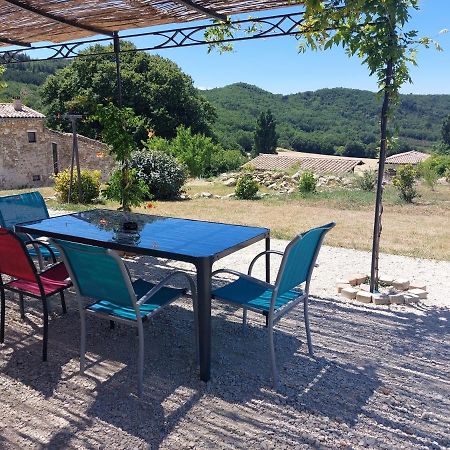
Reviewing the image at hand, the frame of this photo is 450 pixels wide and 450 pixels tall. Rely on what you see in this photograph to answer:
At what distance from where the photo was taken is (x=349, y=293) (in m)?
4.10

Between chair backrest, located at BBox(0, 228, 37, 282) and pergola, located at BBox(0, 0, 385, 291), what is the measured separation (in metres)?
2.27

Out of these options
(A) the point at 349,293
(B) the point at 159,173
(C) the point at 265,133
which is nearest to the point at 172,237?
(A) the point at 349,293

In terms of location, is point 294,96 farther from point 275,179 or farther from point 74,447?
point 74,447

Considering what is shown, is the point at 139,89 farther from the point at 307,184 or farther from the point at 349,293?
the point at 349,293

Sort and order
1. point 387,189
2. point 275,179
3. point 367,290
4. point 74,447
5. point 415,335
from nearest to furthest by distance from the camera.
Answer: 1. point 74,447
2. point 415,335
3. point 367,290
4. point 387,189
5. point 275,179

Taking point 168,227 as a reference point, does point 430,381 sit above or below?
below

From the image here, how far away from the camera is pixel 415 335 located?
3318 mm

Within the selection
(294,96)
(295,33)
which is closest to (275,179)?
(295,33)

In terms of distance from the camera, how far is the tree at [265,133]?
47.8 m

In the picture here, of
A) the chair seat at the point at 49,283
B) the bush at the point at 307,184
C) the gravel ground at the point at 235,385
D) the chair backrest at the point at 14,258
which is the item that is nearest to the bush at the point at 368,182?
the bush at the point at 307,184

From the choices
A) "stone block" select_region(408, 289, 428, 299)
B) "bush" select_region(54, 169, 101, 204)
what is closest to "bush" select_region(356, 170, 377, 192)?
"bush" select_region(54, 169, 101, 204)

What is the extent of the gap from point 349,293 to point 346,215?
6304mm

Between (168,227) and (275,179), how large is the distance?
1564cm

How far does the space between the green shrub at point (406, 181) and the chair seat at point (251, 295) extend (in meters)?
10.7
